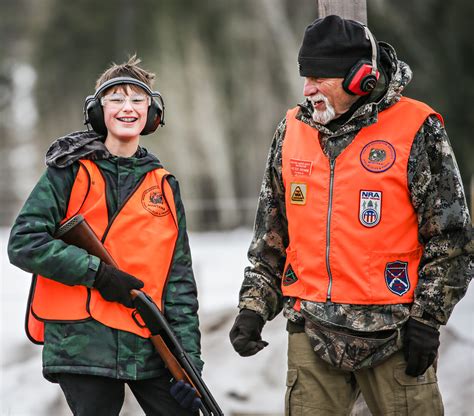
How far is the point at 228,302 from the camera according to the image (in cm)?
923

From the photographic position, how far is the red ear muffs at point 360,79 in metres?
3.54

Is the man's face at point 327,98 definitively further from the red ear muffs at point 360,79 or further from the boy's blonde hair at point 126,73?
the boy's blonde hair at point 126,73

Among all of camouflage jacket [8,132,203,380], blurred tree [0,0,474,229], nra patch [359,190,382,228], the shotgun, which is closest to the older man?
nra patch [359,190,382,228]

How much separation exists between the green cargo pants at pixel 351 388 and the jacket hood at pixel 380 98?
79 cm

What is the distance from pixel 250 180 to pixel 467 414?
17618 millimetres

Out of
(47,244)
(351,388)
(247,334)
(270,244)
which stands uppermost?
(47,244)

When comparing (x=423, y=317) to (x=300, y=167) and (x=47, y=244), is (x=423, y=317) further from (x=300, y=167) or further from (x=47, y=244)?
(x=47, y=244)

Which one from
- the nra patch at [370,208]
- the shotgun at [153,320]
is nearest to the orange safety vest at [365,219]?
the nra patch at [370,208]

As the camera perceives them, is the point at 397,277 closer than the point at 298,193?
Yes

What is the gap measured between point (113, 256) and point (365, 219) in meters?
0.98

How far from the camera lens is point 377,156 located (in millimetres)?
3531

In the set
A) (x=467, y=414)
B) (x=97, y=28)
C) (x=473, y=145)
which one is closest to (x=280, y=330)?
(x=467, y=414)

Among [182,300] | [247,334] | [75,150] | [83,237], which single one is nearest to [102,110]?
→ [75,150]

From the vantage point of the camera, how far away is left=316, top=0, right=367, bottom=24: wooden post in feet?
14.1
